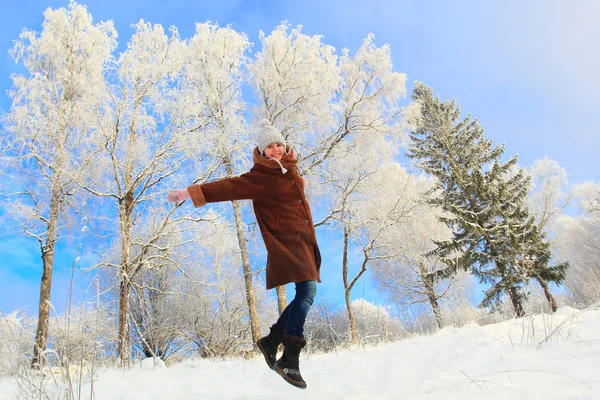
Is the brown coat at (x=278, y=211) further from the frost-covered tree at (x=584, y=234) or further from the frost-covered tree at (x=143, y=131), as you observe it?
the frost-covered tree at (x=584, y=234)

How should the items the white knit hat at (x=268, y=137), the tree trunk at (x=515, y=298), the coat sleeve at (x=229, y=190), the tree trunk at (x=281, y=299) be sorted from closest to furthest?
1. the coat sleeve at (x=229, y=190)
2. the white knit hat at (x=268, y=137)
3. the tree trunk at (x=281, y=299)
4. the tree trunk at (x=515, y=298)

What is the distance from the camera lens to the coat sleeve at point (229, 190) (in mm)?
3062

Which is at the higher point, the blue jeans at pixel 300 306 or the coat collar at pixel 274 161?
the coat collar at pixel 274 161

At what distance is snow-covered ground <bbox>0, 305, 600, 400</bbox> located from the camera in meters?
2.25

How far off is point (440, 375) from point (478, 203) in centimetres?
1472

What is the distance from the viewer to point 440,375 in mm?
2846

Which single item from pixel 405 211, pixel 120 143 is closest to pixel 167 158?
pixel 120 143

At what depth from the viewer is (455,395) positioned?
2234 mm

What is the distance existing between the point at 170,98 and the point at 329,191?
5.95 meters

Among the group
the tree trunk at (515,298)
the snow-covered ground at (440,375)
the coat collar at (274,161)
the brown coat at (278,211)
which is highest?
the coat collar at (274,161)

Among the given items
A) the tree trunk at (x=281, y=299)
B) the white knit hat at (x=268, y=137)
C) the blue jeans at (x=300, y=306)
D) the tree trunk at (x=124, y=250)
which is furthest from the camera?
the tree trunk at (x=281, y=299)

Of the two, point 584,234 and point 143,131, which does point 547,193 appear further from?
point 143,131

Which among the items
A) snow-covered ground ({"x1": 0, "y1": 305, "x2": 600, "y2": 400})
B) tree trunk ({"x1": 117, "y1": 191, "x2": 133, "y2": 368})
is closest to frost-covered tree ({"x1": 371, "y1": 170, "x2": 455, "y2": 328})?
tree trunk ({"x1": 117, "y1": 191, "x2": 133, "y2": 368})

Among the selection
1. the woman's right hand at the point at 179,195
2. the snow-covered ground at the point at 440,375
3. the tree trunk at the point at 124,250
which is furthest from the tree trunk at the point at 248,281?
the woman's right hand at the point at 179,195
